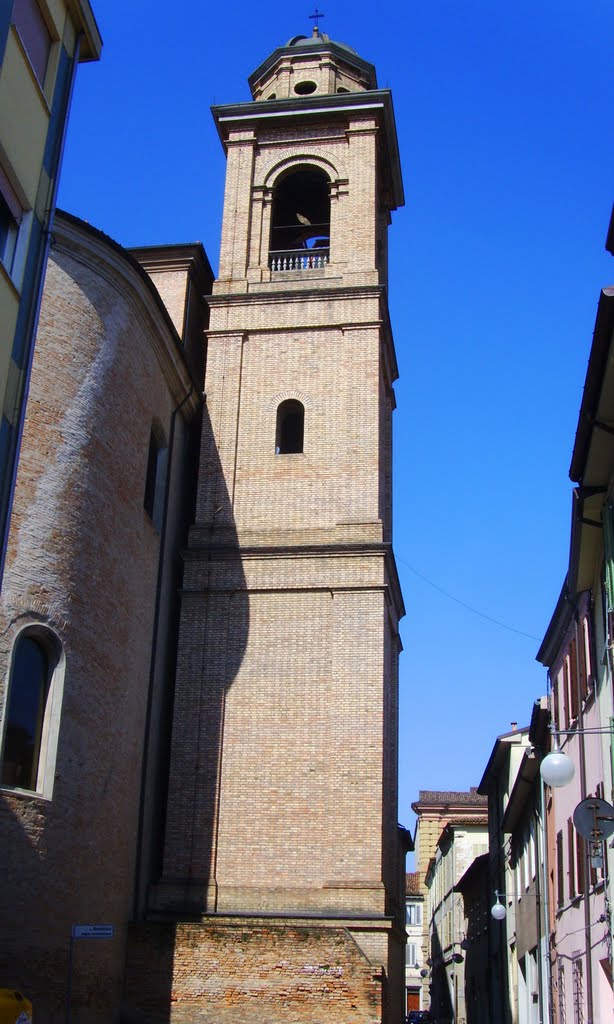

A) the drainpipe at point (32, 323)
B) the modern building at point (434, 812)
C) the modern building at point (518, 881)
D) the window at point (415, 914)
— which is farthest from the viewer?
the window at point (415, 914)

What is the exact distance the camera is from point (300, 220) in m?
27.8

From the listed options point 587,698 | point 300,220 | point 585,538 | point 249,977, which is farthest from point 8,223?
point 300,220

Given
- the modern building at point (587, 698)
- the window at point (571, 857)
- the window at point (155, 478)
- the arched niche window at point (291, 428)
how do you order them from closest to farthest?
the modern building at point (587, 698) < the window at point (571, 857) < the window at point (155, 478) < the arched niche window at point (291, 428)

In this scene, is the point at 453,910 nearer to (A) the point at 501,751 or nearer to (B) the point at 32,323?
(A) the point at 501,751

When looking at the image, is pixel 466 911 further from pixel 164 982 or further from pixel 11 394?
pixel 11 394

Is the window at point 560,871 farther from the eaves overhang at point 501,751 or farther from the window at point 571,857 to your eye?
the eaves overhang at point 501,751

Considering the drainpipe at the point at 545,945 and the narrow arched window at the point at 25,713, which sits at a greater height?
the narrow arched window at the point at 25,713

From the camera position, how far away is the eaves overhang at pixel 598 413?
A: 10.4m

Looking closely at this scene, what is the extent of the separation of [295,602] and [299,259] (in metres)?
8.03

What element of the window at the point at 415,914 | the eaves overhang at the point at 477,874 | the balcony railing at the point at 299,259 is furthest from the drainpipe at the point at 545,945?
the window at the point at 415,914

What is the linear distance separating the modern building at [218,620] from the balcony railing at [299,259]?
0.06 meters

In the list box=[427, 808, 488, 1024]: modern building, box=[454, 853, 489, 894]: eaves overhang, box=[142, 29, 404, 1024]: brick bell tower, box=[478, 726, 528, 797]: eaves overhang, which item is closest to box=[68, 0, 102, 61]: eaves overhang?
box=[142, 29, 404, 1024]: brick bell tower

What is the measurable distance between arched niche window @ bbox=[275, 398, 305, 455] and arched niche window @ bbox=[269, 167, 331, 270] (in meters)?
3.36

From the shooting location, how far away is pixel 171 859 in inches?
763
